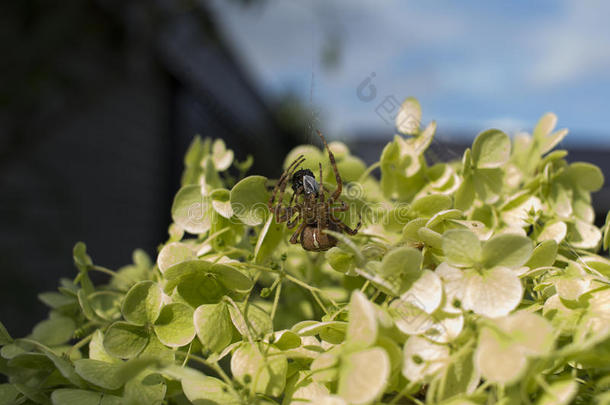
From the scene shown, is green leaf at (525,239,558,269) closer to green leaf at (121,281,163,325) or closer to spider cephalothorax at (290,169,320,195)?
spider cephalothorax at (290,169,320,195)

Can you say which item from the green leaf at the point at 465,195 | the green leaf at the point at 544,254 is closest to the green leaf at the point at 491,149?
the green leaf at the point at 465,195

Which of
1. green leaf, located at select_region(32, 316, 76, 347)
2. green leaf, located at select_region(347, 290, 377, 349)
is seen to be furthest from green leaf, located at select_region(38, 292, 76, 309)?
green leaf, located at select_region(347, 290, 377, 349)

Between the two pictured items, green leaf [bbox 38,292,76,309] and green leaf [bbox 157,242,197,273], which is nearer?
green leaf [bbox 157,242,197,273]

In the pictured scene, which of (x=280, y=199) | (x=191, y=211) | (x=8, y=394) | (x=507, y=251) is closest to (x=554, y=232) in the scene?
(x=507, y=251)

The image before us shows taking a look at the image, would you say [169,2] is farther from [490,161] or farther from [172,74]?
[490,161]

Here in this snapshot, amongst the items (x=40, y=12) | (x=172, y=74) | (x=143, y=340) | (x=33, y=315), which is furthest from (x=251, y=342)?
(x=172, y=74)

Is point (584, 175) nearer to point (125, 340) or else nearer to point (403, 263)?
point (403, 263)

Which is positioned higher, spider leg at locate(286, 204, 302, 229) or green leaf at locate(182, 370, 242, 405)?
spider leg at locate(286, 204, 302, 229)
